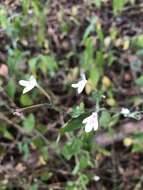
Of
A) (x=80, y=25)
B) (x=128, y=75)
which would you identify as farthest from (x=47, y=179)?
(x=80, y=25)

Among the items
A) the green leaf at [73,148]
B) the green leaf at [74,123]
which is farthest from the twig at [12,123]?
the green leaf at [74,123]

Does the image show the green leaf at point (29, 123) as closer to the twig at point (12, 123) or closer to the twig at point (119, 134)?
the twig at point (12, 123)

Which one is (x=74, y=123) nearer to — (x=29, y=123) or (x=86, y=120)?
(x=86, y=120)

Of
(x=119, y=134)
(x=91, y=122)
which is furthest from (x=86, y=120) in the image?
(x=119, y=134)

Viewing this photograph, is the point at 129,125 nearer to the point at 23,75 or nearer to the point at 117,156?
the point at 117,156

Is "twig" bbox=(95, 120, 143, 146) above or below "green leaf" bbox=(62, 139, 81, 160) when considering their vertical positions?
below

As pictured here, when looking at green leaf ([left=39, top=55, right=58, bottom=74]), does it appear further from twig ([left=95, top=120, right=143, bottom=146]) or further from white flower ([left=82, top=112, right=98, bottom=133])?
white flower ([left=82, top=112, right=98, bottom=133])

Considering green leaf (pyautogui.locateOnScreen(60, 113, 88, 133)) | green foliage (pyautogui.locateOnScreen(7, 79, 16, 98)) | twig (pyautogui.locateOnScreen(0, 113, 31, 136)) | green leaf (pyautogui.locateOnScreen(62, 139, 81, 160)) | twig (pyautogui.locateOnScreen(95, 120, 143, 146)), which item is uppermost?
green leaf (pyautogui.locateOnScreen(60, 113, 88, 133))

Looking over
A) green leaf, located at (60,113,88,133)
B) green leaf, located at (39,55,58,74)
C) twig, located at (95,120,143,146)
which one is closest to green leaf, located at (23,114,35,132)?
green leaf, located at (39,55,58,74)
